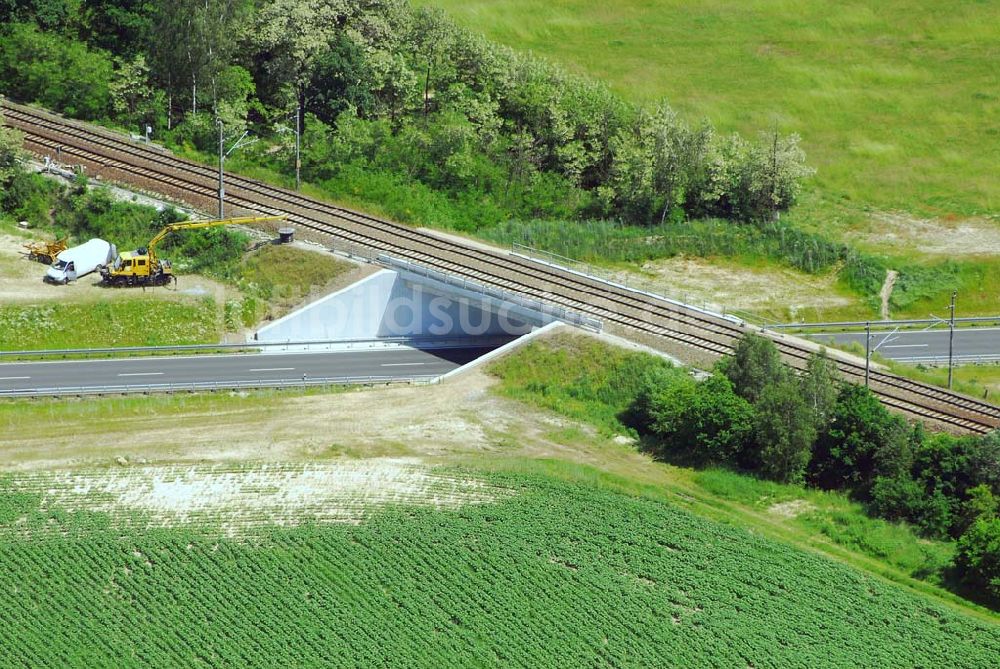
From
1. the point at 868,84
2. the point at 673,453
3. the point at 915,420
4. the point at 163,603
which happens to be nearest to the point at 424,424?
the point at 673,453

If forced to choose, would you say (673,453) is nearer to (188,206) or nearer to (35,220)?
(188,206)

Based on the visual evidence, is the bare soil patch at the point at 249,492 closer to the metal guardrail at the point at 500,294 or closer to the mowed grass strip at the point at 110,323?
the mowed grass strip at the point at 110,323

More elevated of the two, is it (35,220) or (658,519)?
(35,220)

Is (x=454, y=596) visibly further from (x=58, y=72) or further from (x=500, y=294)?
(x=58, y=72)

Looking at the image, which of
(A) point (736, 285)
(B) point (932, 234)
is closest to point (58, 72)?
(A) point (736, 285)

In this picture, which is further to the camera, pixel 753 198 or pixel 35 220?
pixel 753 198
